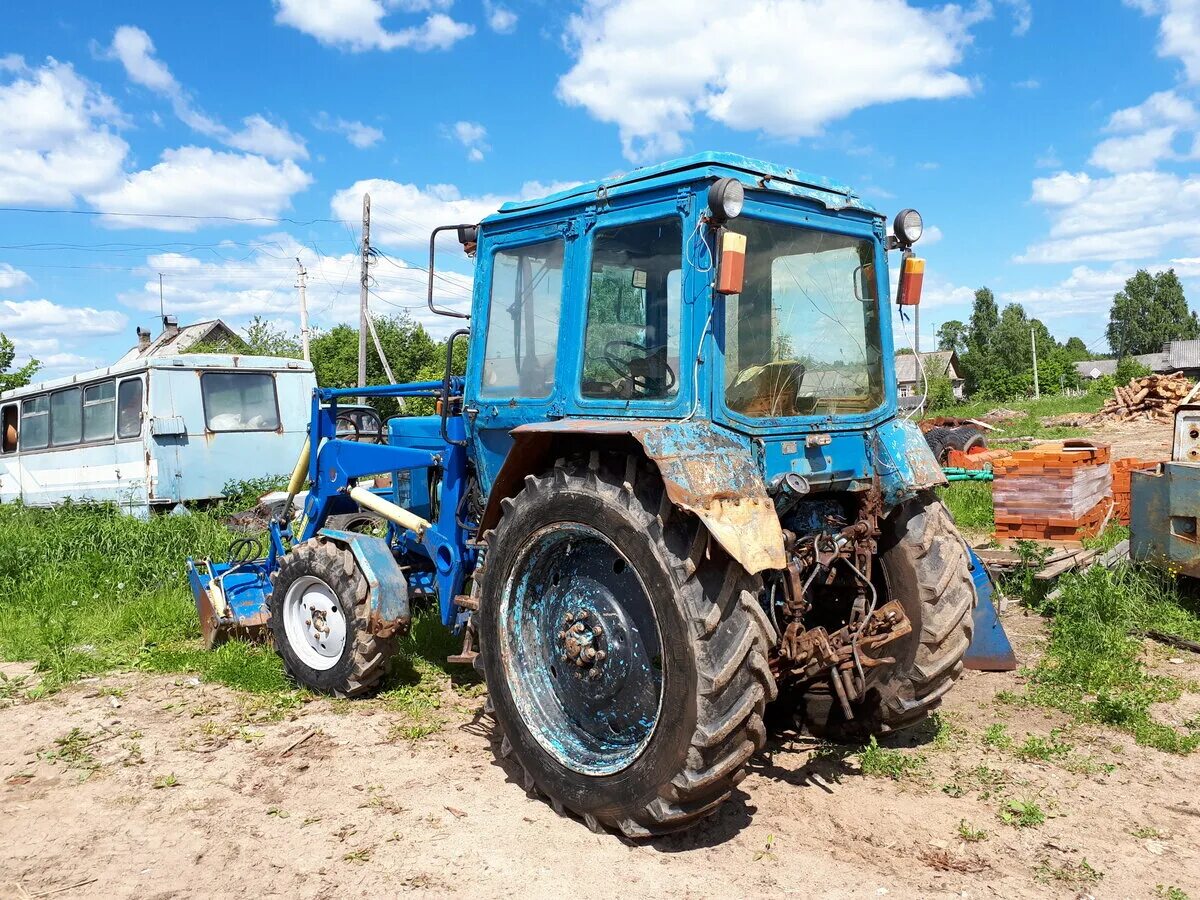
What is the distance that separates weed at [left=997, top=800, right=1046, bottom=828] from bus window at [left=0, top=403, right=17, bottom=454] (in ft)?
50.3

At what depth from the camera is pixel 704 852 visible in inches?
140

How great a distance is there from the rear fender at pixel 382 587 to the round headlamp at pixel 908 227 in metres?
3.25

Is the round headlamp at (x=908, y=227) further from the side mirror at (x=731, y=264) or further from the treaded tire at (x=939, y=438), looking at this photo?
the treaded tire at (x=939, y=438)

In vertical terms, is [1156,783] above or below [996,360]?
below

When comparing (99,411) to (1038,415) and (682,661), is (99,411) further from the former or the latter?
(1038,415)

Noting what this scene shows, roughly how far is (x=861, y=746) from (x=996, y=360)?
7784 cm

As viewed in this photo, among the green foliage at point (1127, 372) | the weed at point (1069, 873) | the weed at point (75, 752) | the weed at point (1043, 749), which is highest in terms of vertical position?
the green foliage at point (1127, 372)

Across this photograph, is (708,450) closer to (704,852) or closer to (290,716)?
(704,852)

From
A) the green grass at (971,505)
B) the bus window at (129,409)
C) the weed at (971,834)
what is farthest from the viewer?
the bus window at (129,409)

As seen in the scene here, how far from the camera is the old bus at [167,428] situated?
11.4 metres

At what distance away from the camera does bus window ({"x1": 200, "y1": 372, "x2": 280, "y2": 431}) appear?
11938mm

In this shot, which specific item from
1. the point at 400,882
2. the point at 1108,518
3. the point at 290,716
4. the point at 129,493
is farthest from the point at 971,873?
the point at 129,493

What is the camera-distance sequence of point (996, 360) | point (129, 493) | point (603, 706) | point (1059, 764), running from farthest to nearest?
point (996, 360)
point (129, 493)
point (1059, 764)
point (603, 706)

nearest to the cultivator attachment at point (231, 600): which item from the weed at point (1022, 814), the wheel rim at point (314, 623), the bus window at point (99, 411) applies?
the wheel rim at point (314, 623)
